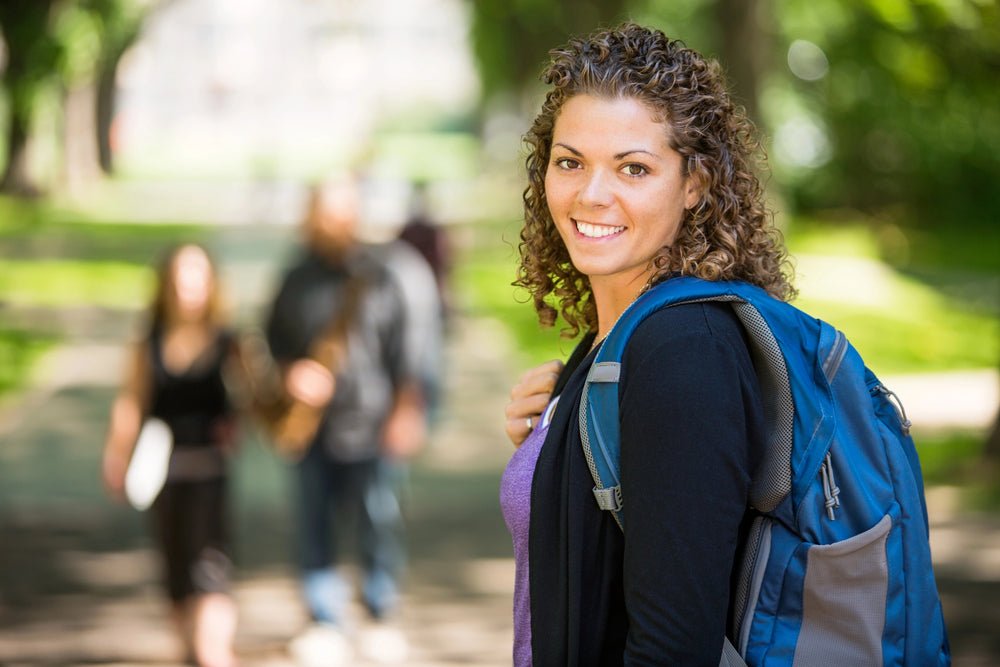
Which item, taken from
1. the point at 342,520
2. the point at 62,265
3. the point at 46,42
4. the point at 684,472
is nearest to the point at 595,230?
the point at 684,472

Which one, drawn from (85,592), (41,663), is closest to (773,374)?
(41,663)

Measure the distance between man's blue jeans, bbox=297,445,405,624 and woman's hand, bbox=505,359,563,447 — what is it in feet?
12.4

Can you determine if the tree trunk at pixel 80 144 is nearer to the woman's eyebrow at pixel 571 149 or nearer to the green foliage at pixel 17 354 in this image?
the green foliage at pixel 17 354

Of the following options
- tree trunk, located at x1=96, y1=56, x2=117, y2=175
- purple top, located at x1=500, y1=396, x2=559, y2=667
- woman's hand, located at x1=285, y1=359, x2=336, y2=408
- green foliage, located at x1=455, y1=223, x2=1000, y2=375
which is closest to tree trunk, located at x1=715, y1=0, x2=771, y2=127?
green foliage, located at x1=455, y1=223, x2=1000, y2=375

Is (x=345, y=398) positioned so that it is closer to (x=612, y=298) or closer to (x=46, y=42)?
(x=612, y=298)

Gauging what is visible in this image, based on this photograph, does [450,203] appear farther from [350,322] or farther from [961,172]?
[350,322]

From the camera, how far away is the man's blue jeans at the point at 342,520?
617 cm

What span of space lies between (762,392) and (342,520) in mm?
4793

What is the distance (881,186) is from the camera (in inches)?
1226

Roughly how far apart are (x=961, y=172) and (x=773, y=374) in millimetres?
29493

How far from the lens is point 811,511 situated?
1898 mm

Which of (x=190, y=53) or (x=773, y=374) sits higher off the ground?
(x=190, y=53)

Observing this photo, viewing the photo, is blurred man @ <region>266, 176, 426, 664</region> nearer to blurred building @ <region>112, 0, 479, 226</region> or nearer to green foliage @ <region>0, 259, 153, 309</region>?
green foliage @ <region>0, 259, 153, 309</region>

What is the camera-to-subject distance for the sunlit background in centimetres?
702
